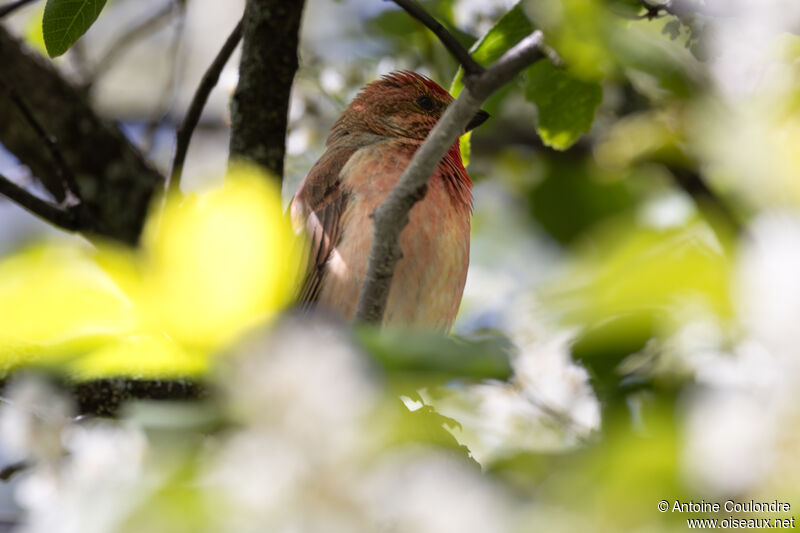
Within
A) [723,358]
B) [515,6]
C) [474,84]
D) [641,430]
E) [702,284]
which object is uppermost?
[515,6]

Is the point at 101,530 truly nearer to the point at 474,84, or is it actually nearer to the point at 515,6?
the point at 474,84

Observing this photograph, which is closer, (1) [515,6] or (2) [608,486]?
(2) [608,486]

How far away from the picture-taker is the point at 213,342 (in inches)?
43.6

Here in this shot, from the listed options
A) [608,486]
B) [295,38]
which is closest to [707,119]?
[608,486]

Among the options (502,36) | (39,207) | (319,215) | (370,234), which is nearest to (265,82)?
(319,215)

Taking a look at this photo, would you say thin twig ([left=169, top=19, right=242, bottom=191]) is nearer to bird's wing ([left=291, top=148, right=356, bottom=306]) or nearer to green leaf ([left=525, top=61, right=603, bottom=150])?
bird's wing ([left=291, top=148, right=356, bottom=306])

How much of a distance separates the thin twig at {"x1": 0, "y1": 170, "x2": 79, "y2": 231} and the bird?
89cm

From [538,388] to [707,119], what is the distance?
1.36m

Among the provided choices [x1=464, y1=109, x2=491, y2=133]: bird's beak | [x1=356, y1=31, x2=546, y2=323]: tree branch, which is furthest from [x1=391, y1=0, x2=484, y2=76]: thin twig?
[x1=464, y1=109, x2=491, y2=133]: bird's beak

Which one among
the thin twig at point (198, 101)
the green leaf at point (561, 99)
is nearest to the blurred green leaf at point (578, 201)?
the green leaf at point (561, 99)

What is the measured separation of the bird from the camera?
317 centimetres

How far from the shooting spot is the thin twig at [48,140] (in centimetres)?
328

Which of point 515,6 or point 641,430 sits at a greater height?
point 515,6

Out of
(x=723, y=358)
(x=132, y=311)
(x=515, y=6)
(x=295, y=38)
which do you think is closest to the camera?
(x=132, y=311)
